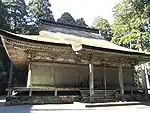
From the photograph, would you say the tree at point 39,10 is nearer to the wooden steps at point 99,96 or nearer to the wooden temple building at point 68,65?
the wooden temple building at point 68,65

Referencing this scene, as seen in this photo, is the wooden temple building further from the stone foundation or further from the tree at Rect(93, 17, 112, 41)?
the tree at Rect(93, 17, 112, 41)

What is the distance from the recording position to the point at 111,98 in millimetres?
10680

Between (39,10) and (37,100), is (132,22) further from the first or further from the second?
(39,10)

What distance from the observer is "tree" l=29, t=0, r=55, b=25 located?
34219mm

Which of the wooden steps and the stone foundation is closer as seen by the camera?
the stone foundation

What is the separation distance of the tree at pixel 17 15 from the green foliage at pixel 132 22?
19047mm

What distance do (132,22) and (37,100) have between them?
1301 cm

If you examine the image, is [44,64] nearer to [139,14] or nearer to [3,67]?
[139,14]

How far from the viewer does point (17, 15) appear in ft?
104

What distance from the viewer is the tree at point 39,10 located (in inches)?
1347

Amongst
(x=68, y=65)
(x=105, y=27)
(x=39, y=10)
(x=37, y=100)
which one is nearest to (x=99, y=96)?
(x=68, y=65)

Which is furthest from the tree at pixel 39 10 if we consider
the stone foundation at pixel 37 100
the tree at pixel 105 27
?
the stone foundation at pixel 37 100

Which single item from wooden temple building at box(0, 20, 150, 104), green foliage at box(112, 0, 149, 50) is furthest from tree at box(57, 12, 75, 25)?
wooden temple building at box(0, 20, 150, 104)

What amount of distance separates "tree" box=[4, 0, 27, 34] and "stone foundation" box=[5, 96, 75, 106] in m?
23.0
